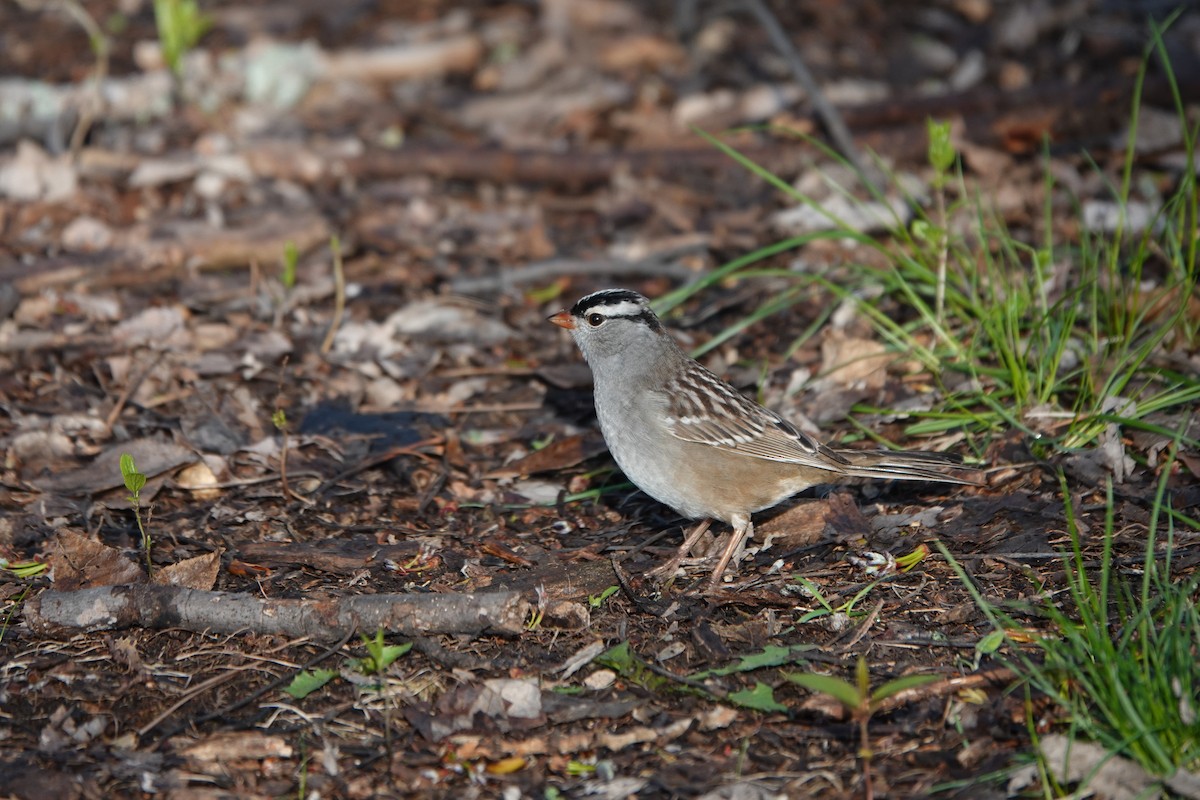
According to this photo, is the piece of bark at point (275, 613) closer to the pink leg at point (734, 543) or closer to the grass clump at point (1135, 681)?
the pink leg at point (734, 543)

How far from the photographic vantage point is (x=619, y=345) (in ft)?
16.2

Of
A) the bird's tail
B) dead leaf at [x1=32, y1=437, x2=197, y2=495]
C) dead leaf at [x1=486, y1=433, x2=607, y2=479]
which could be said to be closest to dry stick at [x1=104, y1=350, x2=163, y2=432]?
dead leaf at [x1=32, y1=437, x2=197, y2=495]

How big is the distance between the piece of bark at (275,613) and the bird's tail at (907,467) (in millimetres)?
1425

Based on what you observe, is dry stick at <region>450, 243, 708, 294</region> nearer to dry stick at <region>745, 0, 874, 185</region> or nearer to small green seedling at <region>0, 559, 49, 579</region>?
dry stick at <region>745, 0, 874, 185</region>

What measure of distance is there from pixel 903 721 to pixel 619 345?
2.05 m

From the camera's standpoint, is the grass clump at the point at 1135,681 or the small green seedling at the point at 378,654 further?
the small green seedling at the point at 378,654

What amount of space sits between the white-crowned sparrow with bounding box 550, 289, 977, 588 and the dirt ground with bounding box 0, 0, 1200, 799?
22 cm

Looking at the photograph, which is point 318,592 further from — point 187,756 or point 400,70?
point 400,70

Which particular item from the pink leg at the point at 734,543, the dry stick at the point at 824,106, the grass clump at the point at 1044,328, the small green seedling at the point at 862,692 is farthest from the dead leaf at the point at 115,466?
the dry stick at the point at 824,106

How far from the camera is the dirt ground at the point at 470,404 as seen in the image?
11.3 ft

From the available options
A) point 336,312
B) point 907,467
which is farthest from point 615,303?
point 336,312

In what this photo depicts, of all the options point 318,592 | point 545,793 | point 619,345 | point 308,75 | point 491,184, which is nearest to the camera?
point 545,793

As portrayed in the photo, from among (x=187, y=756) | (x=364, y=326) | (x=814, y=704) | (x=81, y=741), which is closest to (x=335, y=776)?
(x=187, y=756)

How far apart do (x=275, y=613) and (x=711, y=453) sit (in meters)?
1.70
